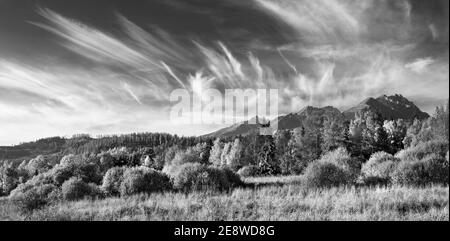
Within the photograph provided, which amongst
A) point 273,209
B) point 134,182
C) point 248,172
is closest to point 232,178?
point 134,182

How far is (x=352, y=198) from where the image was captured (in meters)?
13.3

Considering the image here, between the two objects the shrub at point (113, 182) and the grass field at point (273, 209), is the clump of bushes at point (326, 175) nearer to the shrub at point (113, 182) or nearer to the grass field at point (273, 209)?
the grass field at point (273, 209)

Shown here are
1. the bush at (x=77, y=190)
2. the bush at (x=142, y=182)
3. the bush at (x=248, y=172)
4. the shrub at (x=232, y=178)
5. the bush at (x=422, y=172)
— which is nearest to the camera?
the bush at (x=77, y=190)

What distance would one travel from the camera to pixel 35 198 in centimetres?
1588

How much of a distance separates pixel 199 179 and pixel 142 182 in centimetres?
255

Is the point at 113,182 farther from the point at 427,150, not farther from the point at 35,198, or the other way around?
the point at 427,150

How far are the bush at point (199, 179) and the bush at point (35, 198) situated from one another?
17.3 ft

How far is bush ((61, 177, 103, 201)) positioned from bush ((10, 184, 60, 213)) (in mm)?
374

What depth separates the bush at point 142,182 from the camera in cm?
1761

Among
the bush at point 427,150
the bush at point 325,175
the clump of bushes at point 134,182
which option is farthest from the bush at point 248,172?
the clump of bushes at point 134,182

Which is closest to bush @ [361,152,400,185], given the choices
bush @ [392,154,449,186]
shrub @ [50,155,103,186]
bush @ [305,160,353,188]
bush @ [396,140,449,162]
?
bush @ [392,154,449,186]
